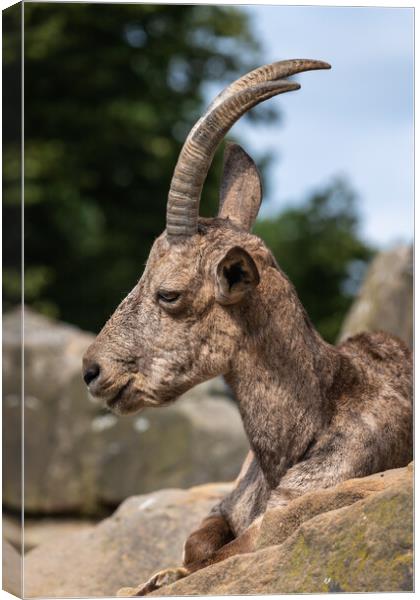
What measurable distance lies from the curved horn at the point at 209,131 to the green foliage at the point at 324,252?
16.0 meters

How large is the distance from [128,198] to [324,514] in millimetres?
22555

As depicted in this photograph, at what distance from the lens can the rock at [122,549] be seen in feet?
31.8

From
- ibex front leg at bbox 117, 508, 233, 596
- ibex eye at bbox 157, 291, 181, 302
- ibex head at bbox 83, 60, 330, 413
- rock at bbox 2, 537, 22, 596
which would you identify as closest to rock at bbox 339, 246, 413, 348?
rock at bbox 2, 537, 22, 596

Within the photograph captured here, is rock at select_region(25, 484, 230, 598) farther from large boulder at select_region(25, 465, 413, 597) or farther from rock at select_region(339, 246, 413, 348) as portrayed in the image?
rock at select_region(339, 246, 413, 348)

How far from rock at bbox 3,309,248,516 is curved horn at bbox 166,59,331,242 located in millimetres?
8932

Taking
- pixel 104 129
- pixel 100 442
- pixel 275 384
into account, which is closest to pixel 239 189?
pixel 275 384

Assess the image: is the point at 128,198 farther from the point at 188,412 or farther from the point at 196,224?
the point at 196,224

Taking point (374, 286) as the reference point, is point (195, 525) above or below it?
below

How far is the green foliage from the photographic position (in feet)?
86.3

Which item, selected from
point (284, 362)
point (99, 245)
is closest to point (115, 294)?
point (99, 245)

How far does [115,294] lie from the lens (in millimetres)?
26375

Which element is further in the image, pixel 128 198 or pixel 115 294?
pixel 128 198

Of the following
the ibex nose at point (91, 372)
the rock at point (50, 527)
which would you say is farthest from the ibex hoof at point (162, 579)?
the rock at point (50, 527)

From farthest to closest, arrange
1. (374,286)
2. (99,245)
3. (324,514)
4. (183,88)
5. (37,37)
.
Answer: (99,245), (183,88), (37,37), (374,286), (324,514)
